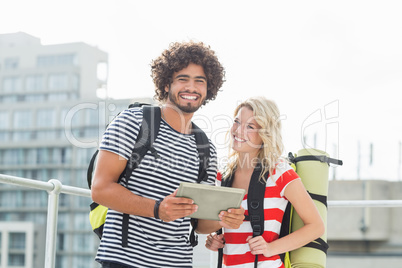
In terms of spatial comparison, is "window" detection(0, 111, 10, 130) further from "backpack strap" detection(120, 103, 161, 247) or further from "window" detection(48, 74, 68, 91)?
"backpack strap" detection(120, 103, 161, 247)

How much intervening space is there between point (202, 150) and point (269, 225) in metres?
0.45

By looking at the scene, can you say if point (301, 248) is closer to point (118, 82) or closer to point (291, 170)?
point (291, 170)

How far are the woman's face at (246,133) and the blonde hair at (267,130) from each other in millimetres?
22

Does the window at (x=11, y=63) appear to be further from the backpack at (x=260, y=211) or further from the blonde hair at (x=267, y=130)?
the backpack at (x=260, y=211)

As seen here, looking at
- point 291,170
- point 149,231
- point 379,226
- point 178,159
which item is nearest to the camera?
point 149,231

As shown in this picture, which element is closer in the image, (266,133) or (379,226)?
(266,133)

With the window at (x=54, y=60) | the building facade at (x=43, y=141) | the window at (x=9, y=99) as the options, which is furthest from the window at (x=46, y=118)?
the window at (x=54, y=60)

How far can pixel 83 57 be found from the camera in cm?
8581

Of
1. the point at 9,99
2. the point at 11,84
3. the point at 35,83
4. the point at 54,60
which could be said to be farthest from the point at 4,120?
the point at 54,60

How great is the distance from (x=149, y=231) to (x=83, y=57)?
86.6 metres

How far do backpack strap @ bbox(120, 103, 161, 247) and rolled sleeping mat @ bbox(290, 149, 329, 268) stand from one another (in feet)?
2.49

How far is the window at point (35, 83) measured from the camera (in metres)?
84.2

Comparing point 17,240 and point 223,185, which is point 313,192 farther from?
point 17,240

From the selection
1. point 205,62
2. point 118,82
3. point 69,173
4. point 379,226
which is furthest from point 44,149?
point 205,62
